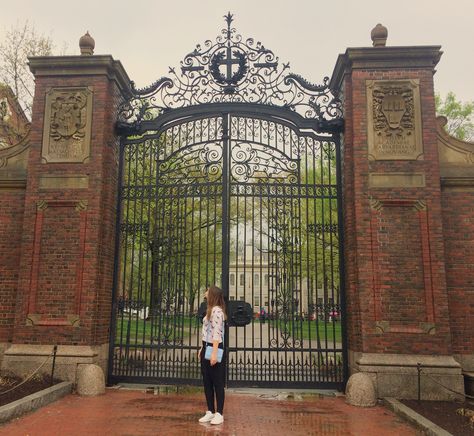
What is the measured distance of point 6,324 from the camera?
8539mm

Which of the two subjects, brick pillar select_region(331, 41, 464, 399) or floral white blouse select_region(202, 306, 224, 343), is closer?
floral white blouse select_region(202, 306, 224, 343)

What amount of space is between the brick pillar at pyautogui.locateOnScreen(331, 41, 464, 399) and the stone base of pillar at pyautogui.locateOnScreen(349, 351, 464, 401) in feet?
0.05

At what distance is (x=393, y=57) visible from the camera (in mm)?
8484

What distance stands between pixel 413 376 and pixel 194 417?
3.61m

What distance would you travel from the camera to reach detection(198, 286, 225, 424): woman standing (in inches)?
228

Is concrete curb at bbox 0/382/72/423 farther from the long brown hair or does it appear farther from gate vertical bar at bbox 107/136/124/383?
the long brown hair

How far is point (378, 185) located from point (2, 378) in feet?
23.8

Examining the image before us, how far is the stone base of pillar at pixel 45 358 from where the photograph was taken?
779 centimetres

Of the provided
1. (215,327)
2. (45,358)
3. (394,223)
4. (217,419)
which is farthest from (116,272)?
(394,223)

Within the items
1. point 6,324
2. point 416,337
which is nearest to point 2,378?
point 6,324

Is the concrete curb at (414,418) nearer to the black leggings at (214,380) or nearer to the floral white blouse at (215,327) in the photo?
the black leggings at (214,380)

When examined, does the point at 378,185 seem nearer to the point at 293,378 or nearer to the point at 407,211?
the point at 407,211

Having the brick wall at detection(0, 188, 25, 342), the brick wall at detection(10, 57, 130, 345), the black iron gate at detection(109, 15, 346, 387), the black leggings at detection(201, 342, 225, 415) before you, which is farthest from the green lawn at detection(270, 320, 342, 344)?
the brick wall at detection(0, 188, 25, 342)

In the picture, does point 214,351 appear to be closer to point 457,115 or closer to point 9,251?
point 9,251
